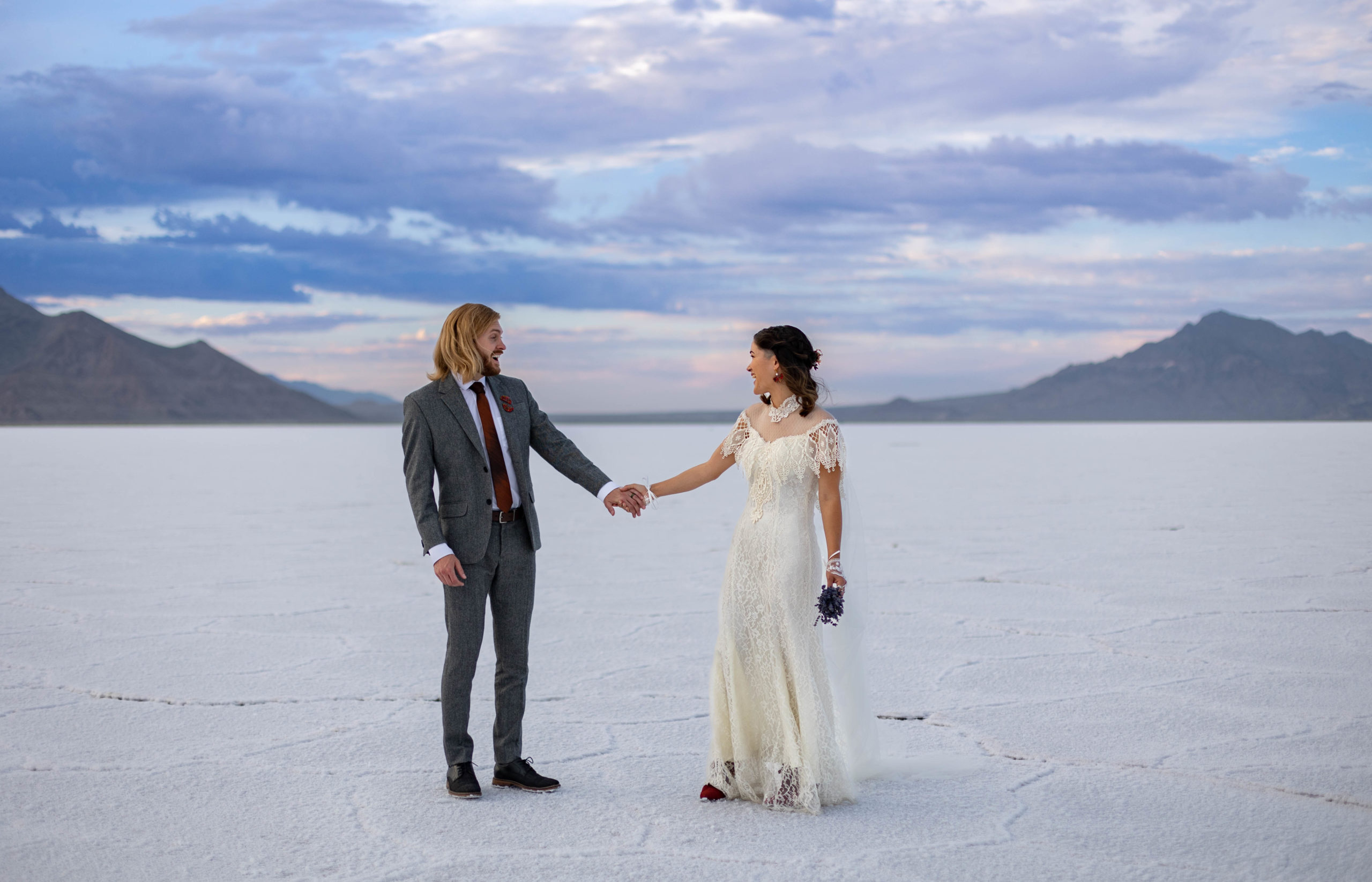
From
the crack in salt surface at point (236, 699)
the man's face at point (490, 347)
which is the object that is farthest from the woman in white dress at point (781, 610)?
the crack in salt surface at point (236, 699)

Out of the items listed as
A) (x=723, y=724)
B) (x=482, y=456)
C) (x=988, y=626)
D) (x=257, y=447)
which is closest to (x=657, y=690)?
(x=723, y=724)

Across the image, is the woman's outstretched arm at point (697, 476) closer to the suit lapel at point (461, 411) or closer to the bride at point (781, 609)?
the bride at point (781, 609)

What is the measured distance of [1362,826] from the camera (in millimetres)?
3297

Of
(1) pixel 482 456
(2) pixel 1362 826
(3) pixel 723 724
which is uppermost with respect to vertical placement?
(1) pixel 482 456

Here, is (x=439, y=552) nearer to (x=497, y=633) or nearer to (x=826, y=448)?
(x=497, y=633)

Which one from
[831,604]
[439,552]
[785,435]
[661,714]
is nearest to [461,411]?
[439,552]

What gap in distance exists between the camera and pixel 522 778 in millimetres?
3627

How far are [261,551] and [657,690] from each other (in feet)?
20.1

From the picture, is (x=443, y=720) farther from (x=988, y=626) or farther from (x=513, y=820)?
(x=988, y=626)

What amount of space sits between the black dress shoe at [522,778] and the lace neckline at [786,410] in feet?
4.45

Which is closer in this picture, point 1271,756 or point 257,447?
point 1271,756

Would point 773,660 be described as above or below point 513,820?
above

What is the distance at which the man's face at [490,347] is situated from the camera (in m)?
3.57

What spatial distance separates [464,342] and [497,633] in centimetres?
94
